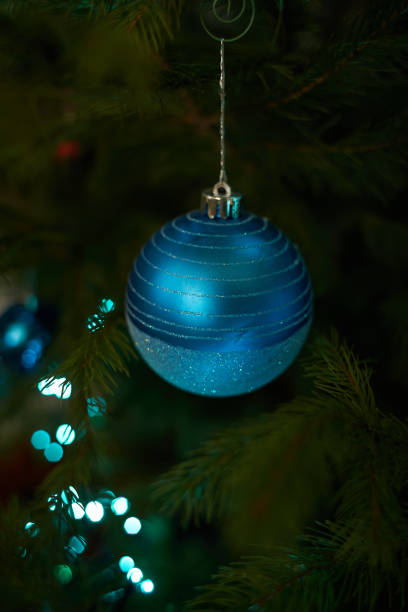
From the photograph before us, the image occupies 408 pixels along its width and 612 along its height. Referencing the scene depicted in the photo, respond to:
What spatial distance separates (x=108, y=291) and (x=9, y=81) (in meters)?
0.51

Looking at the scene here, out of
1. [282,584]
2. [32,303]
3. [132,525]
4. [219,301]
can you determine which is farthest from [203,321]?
[32,303]

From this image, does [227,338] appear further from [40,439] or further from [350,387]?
[40,439]

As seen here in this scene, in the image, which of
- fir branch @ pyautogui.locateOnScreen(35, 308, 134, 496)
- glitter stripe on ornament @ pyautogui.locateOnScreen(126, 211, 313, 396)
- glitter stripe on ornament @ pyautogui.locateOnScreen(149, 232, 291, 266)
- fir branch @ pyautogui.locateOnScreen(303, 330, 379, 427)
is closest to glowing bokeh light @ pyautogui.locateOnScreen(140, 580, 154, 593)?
fir branch @ pyautogui.locateOnScreen(35, 308, 134, 496)

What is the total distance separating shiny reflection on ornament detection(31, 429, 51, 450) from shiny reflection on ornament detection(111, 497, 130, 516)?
0.50m

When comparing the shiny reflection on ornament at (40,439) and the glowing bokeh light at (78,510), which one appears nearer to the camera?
the glowing bokeh light at (78,510)

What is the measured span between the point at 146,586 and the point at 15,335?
739 millimetres

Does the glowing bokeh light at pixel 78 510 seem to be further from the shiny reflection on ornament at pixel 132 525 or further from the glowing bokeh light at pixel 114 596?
the shiny reflection on ornament at pixel 132 525

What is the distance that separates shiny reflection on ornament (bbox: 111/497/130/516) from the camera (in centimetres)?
118

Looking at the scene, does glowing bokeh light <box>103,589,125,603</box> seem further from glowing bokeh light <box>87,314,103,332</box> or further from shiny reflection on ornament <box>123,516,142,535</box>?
glowing bokeh light <box>87,314,103,332</box>

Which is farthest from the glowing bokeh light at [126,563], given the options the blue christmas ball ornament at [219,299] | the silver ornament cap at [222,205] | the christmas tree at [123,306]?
the silver ornament cap at [222,205]

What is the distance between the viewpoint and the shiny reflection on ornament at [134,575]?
3.35 ft

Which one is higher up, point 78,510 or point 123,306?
point 123,306

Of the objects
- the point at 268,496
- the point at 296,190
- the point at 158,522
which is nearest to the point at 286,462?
the point at 268,496

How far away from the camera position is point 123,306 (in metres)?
0.95
